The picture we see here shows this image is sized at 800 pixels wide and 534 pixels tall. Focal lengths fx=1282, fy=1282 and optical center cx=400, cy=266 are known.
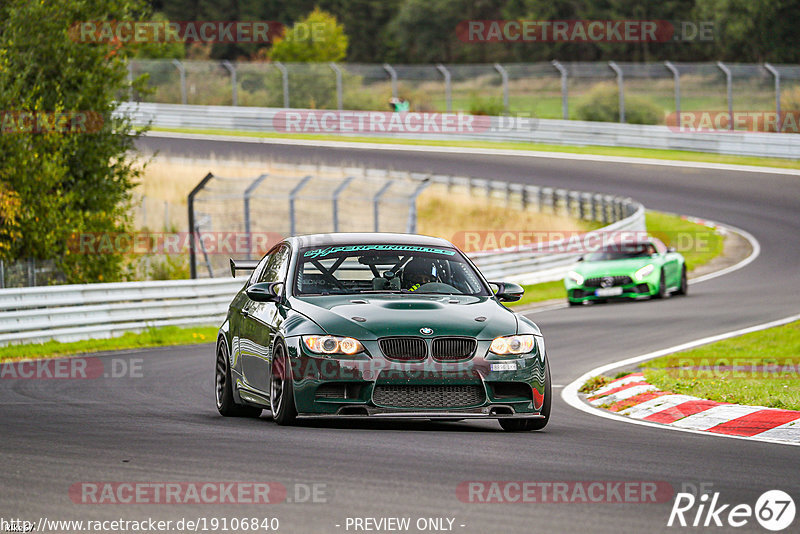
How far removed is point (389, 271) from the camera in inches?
384

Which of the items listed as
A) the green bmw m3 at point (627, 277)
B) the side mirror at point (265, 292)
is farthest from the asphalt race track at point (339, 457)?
the green bmw m3 at point (627, 277)

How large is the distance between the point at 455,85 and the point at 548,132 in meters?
5.42

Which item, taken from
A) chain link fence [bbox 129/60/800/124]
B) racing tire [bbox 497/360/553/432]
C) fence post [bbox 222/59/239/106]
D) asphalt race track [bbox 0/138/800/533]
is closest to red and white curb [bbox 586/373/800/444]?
asphalt race track [bbox 0/138/800/533]

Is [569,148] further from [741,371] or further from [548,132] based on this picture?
[741,371]

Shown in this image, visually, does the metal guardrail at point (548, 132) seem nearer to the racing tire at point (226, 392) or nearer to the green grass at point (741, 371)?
the green grass at point (741, 371)

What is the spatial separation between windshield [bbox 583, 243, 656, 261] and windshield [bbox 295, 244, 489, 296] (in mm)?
13701

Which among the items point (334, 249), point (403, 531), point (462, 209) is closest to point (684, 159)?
point (462, 209)

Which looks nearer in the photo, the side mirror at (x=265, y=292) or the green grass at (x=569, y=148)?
the side mirror at (x=265, y=292)

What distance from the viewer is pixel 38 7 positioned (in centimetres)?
2297

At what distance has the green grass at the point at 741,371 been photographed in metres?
10.7

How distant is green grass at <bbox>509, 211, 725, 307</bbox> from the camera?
1037 inches

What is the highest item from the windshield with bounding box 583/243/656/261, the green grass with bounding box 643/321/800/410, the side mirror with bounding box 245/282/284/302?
the side mirror with bounding box 245/282/284/302

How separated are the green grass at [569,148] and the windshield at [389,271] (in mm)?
32677

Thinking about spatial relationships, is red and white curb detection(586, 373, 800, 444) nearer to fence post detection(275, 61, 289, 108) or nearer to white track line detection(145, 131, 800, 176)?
white track line detection(145, 131, 800, 176)
